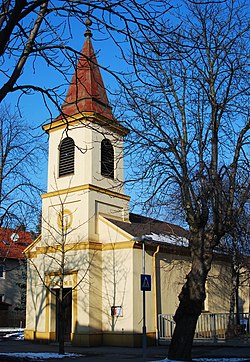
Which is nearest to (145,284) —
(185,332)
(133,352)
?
(185,332)

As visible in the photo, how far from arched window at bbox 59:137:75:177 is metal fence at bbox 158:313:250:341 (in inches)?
357

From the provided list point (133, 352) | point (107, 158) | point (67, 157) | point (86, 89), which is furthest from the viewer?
point (107, 158)

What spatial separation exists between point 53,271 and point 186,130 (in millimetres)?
12324

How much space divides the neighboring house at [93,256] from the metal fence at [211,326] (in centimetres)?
51

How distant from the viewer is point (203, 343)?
22.3 m

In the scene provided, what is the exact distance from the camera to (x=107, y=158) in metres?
27.2

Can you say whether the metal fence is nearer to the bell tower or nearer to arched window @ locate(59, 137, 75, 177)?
the bell tower

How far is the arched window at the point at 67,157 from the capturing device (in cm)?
2670

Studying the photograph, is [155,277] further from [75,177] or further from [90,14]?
[90,14]

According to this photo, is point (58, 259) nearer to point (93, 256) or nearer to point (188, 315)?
point (93, 256)

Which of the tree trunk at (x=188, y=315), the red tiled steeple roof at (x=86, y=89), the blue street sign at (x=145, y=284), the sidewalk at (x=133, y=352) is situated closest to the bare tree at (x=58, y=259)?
the sidewalk at (x=133, y=352)

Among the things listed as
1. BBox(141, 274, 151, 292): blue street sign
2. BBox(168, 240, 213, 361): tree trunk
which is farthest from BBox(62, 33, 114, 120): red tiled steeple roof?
BBox(168, 240, 213, 361): tree trunk

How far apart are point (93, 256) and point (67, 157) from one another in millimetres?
5936

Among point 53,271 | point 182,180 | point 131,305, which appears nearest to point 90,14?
point 182,180
